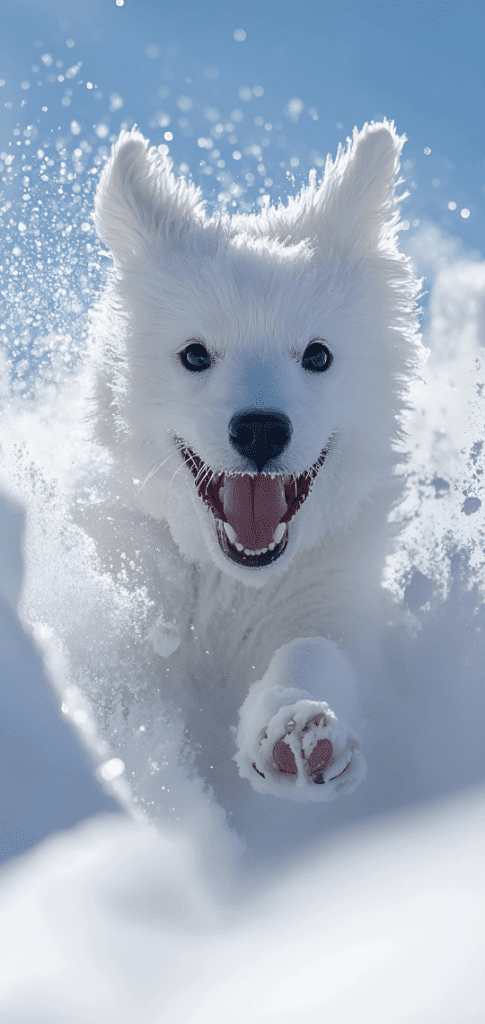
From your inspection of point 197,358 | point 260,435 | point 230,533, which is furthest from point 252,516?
point 197,358

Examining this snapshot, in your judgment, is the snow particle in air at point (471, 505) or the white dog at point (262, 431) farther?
the snow particle in air at point (471, 505)

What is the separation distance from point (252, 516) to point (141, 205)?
1.46 meters

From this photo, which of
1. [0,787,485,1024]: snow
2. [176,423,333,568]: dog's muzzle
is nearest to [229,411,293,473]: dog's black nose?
[176,423,333,568]: dog's muzzle

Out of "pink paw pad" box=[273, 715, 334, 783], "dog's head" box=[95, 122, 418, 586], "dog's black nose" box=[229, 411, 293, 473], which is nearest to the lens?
"pink paw pad" box=[273, 715, 334, 783]

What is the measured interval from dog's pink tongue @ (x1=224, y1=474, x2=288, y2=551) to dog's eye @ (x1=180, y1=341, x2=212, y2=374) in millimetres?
464

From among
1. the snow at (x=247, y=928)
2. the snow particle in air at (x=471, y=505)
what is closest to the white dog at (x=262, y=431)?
the snow at (x=247, y=928)

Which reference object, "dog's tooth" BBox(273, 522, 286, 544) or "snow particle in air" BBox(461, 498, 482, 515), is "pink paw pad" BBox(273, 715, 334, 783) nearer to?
"dog's tooth" BBox(273, 522, 286, 544)

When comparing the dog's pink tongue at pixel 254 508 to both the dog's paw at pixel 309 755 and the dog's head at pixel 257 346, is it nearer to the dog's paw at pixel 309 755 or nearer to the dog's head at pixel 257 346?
the dog's head at pixel 257 346

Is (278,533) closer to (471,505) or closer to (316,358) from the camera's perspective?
(316,358)

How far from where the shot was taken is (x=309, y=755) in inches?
96.9

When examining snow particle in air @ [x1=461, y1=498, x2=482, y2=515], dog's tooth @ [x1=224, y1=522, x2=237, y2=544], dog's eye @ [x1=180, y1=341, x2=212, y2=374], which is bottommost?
dog's tooth @ [x1=224, y1=522, x2=237, y2=544]

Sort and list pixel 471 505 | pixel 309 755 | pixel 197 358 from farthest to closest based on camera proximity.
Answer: pixel 471 505, pixel 197 358, pixel 309 755

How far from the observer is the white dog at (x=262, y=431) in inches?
105

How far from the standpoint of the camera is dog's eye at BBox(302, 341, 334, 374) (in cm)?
293
